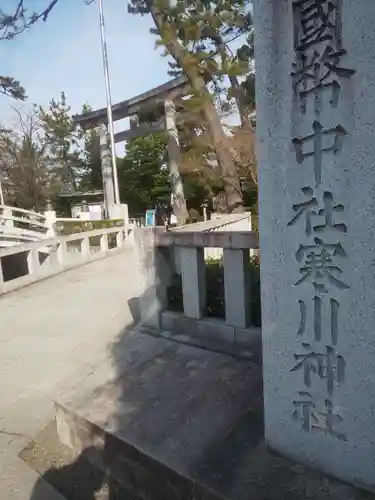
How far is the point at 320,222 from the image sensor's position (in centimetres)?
160

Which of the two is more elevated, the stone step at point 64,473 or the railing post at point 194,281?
the railing post at point 194,281

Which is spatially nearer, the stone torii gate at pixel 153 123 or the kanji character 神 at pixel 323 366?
the kanji character 神 at pixel 323 366

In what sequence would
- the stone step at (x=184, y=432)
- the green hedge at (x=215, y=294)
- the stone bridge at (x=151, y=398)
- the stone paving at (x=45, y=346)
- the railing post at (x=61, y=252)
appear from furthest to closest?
the railing post at (x=61, y=252)
the green hedge at (x=215, y=294)
the stone paving at (x=45, y=346)
the stone bridge at (x=151, y=398)
the stone step at (x=184, y=432)

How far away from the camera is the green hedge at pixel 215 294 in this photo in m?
3.09

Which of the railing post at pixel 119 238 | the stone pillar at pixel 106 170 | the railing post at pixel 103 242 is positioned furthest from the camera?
the stone pillar at pixel 106 170

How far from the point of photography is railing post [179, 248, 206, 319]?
321cm

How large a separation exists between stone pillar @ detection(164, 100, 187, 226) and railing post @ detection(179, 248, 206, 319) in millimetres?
10722

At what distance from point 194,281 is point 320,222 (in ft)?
5.77

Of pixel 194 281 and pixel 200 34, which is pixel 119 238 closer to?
pixel 200 34

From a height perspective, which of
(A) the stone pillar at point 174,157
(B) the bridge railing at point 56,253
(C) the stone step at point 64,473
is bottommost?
(C) the stone step at point 64,473

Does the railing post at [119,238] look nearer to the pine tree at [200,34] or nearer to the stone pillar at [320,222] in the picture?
the pine tree at [200,34]

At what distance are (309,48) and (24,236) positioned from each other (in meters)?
12.2

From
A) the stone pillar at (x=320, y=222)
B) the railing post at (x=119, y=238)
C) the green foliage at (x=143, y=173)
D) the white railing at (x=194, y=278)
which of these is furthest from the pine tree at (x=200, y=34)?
the green foliage at (x=143, y=173)

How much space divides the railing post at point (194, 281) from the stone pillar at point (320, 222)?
54.6 inches
